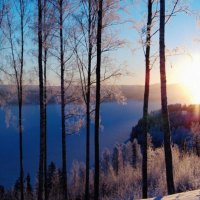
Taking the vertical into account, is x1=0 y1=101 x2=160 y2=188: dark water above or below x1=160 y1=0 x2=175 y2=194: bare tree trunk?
below

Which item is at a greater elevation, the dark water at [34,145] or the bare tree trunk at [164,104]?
the bare tree trunk at [164,104]

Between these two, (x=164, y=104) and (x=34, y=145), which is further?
(x=34, y=145)

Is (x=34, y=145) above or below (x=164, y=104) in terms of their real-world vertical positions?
below

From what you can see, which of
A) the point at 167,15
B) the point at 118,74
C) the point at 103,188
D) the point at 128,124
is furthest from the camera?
the point at 128,124

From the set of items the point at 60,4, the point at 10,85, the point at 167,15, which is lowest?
the point at 10,85

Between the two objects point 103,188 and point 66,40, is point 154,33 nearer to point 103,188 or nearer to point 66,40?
point 66,40

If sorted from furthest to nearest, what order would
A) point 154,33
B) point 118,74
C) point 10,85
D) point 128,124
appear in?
1. point 128,124
2. point 10,85
3. point 118,74
4. point 154,33

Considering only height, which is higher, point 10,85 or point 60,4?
point 60,4

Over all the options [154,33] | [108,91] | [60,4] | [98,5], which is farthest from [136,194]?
[60,4]

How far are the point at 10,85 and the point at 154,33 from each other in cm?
951

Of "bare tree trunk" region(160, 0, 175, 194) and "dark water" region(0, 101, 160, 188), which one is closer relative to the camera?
"bare tree trunk" region(160, 0, 175, 194)

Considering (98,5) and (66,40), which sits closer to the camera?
(98,5)

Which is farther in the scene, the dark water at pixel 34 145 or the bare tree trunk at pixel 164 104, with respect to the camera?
the dark water at pixel 34 145

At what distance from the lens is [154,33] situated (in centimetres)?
1312
